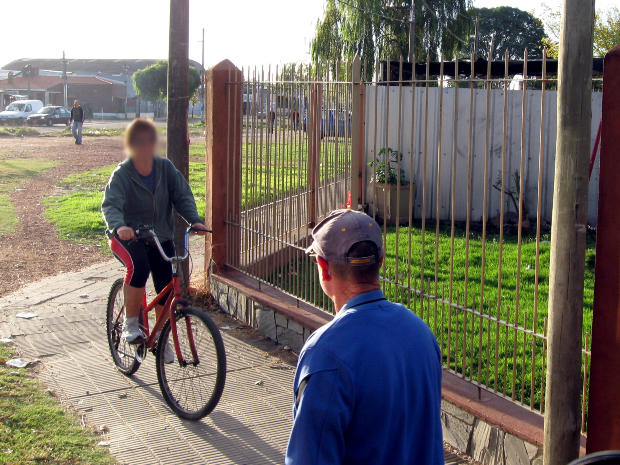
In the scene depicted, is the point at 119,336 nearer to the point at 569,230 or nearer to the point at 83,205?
the point at 569,230

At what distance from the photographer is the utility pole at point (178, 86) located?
297 inches

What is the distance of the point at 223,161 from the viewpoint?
25.4ft

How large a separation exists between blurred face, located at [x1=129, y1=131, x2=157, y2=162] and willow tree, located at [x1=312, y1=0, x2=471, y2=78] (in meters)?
20.0

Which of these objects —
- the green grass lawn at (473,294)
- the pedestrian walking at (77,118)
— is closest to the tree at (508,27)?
the pedestrian walking at (77,118)

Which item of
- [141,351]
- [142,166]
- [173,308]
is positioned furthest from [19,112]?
[173,308]

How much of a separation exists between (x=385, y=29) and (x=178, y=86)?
64.4 ft

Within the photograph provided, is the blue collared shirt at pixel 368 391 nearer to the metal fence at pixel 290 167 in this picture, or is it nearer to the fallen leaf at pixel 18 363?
the metal fence at pixel 290 167

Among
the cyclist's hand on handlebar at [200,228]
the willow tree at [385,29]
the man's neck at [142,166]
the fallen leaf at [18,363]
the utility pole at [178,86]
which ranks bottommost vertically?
the fallen leaf at [18,363]

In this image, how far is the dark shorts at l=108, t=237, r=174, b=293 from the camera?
529 cm

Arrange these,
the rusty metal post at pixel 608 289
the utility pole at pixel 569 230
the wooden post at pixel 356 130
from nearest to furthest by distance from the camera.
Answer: the utility pole at pixel 569 230, the rusty metal post at pixel 608 289, the wooden post at pixel 356 130

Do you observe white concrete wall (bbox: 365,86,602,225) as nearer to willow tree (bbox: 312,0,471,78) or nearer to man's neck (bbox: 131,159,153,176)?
man's neck (bbox: 131,159,153,176)

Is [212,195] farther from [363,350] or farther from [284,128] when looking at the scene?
[363,350]

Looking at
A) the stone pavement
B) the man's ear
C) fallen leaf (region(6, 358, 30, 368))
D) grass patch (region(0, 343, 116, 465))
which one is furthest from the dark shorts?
the man's ear

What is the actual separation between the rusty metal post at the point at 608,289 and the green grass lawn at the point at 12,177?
10461 mm
